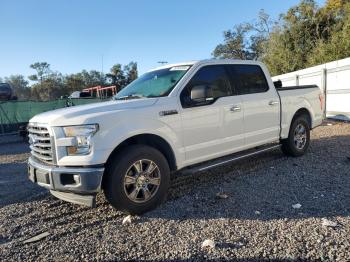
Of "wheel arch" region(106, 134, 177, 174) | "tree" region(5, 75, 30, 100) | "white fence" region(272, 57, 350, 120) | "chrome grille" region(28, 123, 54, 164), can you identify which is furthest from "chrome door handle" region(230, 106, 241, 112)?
"tree" region(5, 75, 30, 100)

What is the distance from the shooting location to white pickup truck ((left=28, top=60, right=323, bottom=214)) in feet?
13.1

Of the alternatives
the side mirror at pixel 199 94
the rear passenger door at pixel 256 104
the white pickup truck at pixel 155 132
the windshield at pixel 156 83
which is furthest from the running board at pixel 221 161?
the windshield at pixel 156 83

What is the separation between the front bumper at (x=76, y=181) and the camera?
393 centimetres

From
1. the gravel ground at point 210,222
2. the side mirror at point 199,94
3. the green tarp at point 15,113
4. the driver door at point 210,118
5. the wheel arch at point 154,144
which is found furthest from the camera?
the green tarp at point 15,113

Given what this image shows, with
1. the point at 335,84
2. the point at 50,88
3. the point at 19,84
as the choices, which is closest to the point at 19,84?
the point at 19,84

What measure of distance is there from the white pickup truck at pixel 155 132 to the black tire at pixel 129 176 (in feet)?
0.04

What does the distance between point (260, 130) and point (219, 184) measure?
131 cm

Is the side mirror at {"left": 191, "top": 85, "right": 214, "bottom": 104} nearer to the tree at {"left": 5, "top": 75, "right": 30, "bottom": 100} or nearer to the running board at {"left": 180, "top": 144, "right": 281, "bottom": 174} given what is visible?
the running board at {"left": 180, "top": 144, "right": 281, "bottom": 174}

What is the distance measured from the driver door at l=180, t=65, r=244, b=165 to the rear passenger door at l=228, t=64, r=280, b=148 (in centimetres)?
20

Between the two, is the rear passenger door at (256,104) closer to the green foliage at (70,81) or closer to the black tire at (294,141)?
the black tire at (294,141)

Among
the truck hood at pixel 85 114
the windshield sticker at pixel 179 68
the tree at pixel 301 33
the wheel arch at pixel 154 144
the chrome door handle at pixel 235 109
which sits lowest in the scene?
the wheel arch at pixel 154 144

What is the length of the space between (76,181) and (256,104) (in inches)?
133

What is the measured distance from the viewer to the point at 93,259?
132 inches

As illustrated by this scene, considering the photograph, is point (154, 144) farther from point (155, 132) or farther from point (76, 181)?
point (76, 181)
